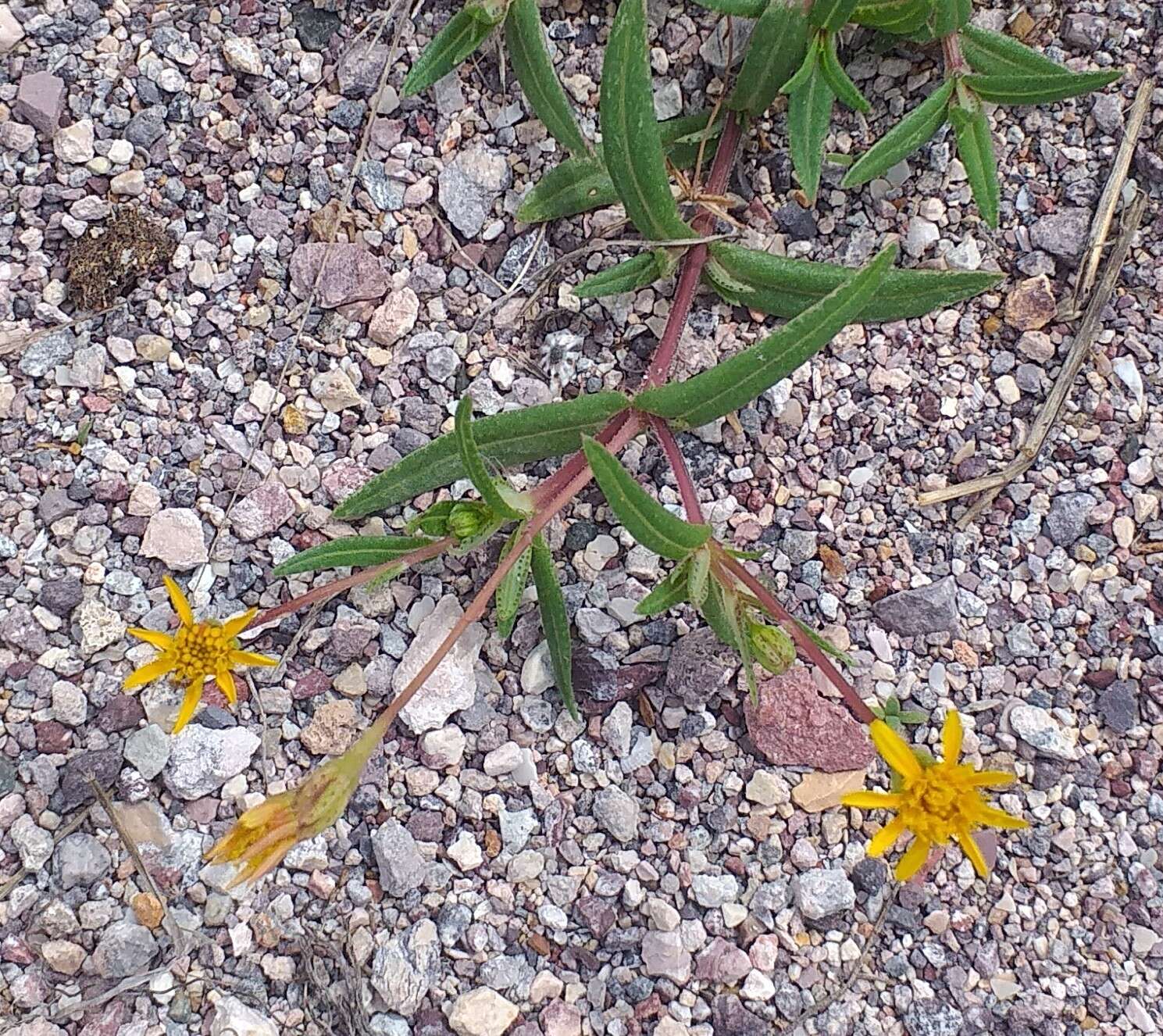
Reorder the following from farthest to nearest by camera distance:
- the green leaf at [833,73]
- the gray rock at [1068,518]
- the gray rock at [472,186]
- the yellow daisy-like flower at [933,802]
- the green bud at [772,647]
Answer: the gray rock at [472,186]
the gray rock at [1068,518]
the green leaf at [833,73]
the green bud at [772,647]
the yellow daisy-like flower at [933,802]

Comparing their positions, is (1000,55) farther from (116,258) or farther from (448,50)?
(116,258)

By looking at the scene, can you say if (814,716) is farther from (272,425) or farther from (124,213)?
(124,213)

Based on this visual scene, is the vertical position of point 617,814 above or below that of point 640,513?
below

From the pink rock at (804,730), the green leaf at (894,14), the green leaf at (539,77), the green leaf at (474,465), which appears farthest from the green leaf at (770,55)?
the pink rock at (804,730)

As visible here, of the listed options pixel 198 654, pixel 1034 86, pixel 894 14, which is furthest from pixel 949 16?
pixel 198 654

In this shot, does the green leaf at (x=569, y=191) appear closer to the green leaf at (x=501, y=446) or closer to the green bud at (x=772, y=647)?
the green leaf at (x=501, y=446)

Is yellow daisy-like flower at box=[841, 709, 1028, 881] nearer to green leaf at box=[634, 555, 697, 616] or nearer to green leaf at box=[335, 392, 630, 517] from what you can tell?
green leaf at box=[634, 555, 697, 616]
